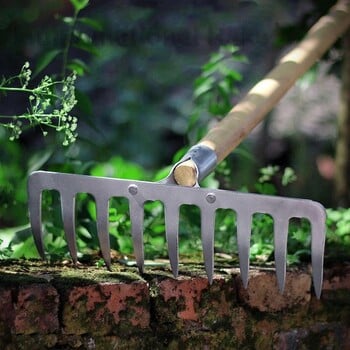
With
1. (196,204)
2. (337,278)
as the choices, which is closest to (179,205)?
(196,204)

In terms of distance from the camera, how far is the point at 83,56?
5566 mm

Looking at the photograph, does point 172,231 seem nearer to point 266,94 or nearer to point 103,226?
point 103,226

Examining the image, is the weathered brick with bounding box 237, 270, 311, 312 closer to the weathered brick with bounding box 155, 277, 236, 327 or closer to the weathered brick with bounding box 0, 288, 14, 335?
the weathered brick with bounding box 155, 277, 236, 327

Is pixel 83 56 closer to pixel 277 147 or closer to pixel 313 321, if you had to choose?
pixel 277 147

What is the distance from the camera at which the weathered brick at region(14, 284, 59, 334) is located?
174 centimetres

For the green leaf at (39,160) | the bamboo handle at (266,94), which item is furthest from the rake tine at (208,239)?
the green leaf at (39,160)

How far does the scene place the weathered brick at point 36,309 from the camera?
→ 174 centimetres

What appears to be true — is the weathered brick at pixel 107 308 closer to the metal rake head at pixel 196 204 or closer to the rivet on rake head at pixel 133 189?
the metal rake head at pixel 196 204

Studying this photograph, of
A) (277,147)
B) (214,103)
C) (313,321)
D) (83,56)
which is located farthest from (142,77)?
(313,321)

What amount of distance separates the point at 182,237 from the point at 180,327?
623 millimetres

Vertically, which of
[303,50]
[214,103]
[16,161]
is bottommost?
[16,161]

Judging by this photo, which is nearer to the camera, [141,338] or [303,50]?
[141,338]

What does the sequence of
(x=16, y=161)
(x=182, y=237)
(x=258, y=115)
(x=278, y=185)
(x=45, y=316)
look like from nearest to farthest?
(x=45, y=316) < (x=258, y=115) < (x=182, y=237) < (x=16, y=161) < (x=278, y=185)

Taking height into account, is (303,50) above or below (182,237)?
above
